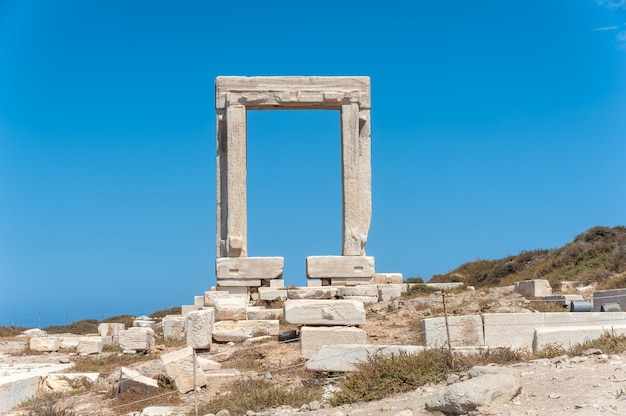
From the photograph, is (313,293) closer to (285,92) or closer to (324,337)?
(285,92)

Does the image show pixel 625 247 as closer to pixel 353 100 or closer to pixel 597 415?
pixel 353 100

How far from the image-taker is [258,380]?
990 cm

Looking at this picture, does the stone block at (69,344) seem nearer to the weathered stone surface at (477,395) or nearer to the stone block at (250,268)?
A: the stone block at (250,268)

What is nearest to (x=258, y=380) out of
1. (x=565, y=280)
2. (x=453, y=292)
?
(x=453, y=292)

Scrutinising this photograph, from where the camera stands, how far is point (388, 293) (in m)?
18.6

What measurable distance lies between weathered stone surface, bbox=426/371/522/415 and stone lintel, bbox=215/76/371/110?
539 inches

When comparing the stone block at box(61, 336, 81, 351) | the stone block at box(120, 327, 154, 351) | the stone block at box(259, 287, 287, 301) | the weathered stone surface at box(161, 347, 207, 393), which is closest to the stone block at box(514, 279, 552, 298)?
the stone block at box(259, 287, 287, 301)

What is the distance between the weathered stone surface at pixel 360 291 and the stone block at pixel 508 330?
7.05 meters

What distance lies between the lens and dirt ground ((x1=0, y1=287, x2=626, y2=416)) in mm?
6637

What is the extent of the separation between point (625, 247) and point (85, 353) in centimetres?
1637

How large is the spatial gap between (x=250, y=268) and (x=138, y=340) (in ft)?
14.2

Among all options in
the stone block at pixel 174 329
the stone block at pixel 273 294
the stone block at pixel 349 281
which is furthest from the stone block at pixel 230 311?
the stone block at pixel 349 281

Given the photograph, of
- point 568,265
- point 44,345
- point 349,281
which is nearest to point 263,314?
point 349,281

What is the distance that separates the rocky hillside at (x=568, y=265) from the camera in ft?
72.2
